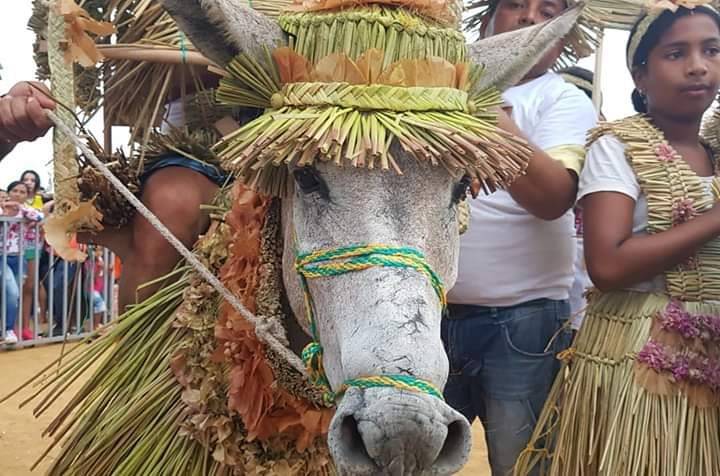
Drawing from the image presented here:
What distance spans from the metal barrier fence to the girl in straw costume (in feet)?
25.4

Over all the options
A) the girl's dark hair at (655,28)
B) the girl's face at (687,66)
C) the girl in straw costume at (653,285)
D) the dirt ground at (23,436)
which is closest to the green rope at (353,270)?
the girl in straw costume at (653,285)

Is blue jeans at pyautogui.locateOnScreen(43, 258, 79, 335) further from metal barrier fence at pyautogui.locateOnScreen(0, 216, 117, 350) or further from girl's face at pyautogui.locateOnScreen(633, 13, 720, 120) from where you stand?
girl's face at pyautogui.locateOnScreen(633, 13, 720, 120)

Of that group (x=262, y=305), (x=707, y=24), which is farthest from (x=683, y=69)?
(x=262, y=305)

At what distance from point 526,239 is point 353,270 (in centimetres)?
131

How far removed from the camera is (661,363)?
241cm

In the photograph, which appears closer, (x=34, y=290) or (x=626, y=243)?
(x=626, y=243)

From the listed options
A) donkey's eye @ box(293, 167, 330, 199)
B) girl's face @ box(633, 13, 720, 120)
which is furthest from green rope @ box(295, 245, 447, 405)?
girl's face @ box(633, 13, 720, 120)

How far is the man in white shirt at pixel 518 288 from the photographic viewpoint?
277 centimetres

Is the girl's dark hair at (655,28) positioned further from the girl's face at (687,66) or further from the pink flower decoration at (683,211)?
the pink flower decoration at (683,211)

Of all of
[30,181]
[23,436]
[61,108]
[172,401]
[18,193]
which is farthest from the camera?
[30,181]

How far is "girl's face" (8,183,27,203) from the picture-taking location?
10.2 metres

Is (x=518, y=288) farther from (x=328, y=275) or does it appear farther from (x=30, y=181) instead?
(x=30, y=181)

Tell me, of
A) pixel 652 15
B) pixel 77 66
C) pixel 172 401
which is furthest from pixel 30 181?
pixel 652 15

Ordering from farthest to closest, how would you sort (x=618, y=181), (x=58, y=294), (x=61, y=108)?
(x=58, y=294)
(x=618, y=181)
(x=61, y=108)
